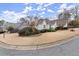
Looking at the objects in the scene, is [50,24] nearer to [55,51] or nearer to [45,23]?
[45,23]

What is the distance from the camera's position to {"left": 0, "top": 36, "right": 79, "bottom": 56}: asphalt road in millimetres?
1076

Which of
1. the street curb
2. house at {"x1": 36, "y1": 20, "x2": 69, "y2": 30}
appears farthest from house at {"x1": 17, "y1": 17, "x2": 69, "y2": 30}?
the street curb

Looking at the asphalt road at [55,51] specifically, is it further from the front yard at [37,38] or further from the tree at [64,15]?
the tree at [64,15]

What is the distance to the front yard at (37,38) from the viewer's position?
3.58 ft

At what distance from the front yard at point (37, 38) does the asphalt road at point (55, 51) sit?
2.1 inches

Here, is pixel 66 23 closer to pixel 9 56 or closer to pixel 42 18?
pixel 42 18

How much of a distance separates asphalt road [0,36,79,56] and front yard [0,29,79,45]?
0.05m

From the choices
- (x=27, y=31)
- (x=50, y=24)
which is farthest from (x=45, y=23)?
(x=27, y=31)

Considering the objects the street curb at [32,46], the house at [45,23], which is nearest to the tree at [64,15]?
the house at [45,23]


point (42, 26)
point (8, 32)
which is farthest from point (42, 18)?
point (8, 32)

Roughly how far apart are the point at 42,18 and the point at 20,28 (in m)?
0.18

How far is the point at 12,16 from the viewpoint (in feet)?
3.66

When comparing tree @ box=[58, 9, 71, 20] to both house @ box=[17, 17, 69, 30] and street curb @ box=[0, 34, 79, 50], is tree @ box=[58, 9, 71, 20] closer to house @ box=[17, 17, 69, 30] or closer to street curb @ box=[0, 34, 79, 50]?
house @ box=[17, 17, 69, 30]

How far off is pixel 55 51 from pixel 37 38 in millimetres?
159
